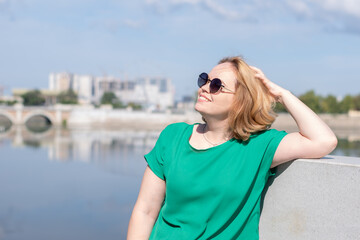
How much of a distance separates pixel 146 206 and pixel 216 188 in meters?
0.29

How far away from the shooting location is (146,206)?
1.62 m

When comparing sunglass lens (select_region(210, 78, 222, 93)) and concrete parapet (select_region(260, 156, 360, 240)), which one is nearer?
concrete parapet (select_region(260, 156, 360, 240))

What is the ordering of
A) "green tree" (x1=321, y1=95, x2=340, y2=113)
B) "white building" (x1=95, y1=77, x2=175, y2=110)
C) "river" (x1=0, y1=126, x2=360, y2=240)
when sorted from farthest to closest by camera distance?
"white building" (x1=95, y1=77, x2=175, y2=110) < "green tree" (x1=321, y1=95, x2=340, y2=113) < "river" (x1=0, y1=126, x2=360, y2=240)

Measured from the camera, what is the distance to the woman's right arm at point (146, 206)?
1.61 metres

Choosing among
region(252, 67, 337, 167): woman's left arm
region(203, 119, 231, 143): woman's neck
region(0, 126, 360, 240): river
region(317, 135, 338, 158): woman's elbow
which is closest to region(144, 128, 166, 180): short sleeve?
region(203, 119, 231, 143): woman's neck

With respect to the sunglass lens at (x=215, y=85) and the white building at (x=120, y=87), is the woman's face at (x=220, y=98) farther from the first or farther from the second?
the white building at (x=120, y=87)

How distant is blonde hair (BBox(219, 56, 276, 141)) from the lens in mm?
1560

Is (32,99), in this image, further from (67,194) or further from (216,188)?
(216,188)

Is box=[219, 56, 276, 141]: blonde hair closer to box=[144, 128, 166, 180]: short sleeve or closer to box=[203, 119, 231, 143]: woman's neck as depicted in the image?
box=[203, 119, 231, 143]: woman's neck

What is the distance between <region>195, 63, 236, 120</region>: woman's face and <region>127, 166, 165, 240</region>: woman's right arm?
1.03 feet

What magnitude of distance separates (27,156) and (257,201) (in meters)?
16.8

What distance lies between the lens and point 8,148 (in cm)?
1997

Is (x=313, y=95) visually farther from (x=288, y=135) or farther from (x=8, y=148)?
(x=288, y=135)

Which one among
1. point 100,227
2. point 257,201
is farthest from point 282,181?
point 100,227
